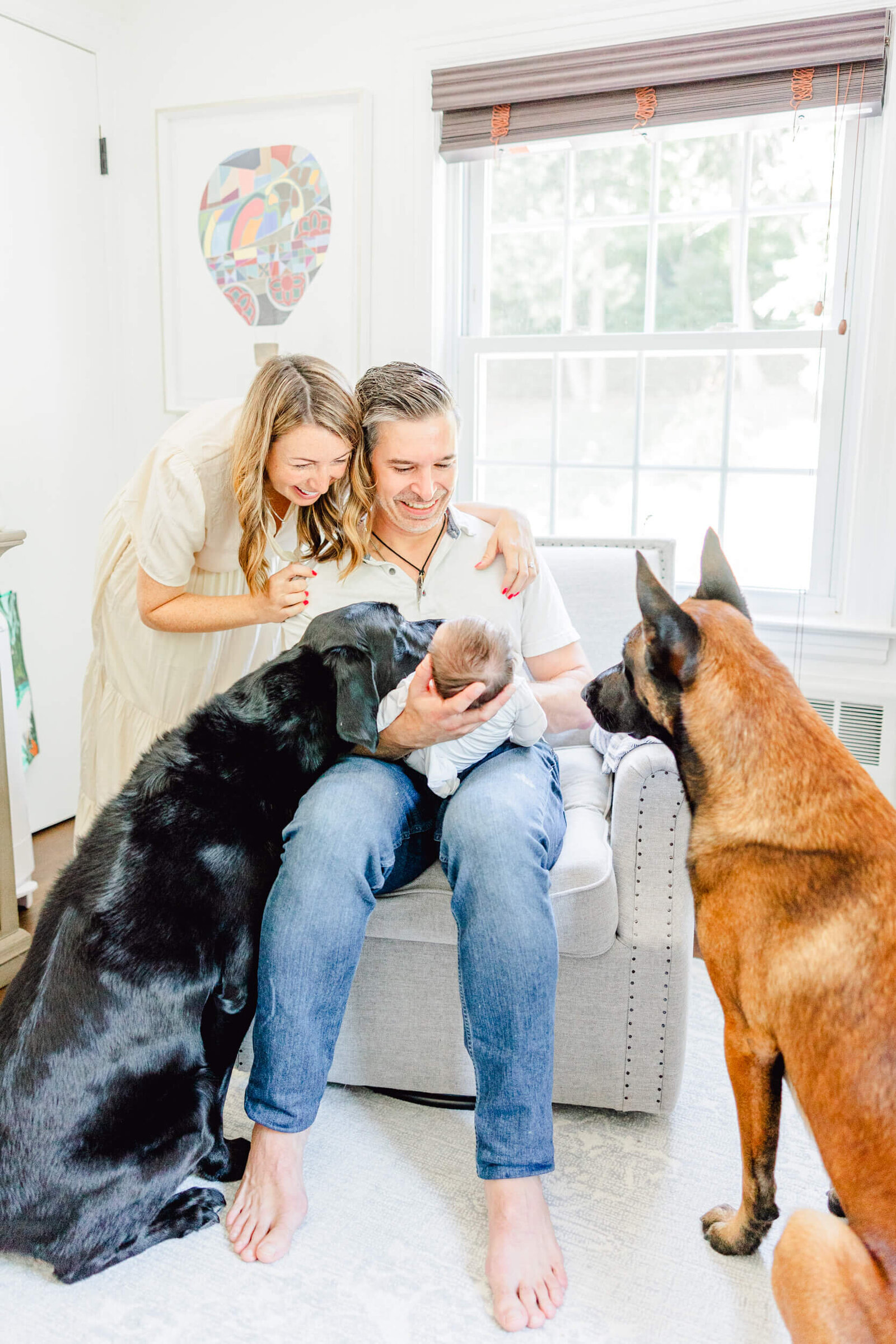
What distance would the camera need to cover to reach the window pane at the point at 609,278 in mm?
2854

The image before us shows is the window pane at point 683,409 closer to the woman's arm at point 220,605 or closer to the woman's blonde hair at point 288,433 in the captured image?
the woman's blonde hair at point 288,433

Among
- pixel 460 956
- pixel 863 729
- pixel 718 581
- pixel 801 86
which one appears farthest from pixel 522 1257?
pixel 801 86

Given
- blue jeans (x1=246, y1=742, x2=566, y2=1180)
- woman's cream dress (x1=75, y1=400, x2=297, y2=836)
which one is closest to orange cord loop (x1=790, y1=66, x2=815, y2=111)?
woman's cream dress (x1=75, y1=400, x2=297, y2=836)

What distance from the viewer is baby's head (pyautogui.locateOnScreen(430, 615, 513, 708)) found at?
4.91 feet

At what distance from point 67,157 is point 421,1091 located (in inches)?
119

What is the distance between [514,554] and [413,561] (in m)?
0.20

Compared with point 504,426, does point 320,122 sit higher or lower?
higher

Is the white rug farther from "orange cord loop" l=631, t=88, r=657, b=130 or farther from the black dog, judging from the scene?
"orange cord loop" l=631, t=88, r=657, b=130

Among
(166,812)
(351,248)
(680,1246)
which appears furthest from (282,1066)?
(351,248)

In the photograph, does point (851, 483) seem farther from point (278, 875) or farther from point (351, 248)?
point (278, 875)

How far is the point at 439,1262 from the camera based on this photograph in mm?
1417

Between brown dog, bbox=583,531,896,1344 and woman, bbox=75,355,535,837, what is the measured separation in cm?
64

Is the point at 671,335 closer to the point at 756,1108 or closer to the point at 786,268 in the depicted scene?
the point at 786,268

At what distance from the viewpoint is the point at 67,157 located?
3.14 metres
